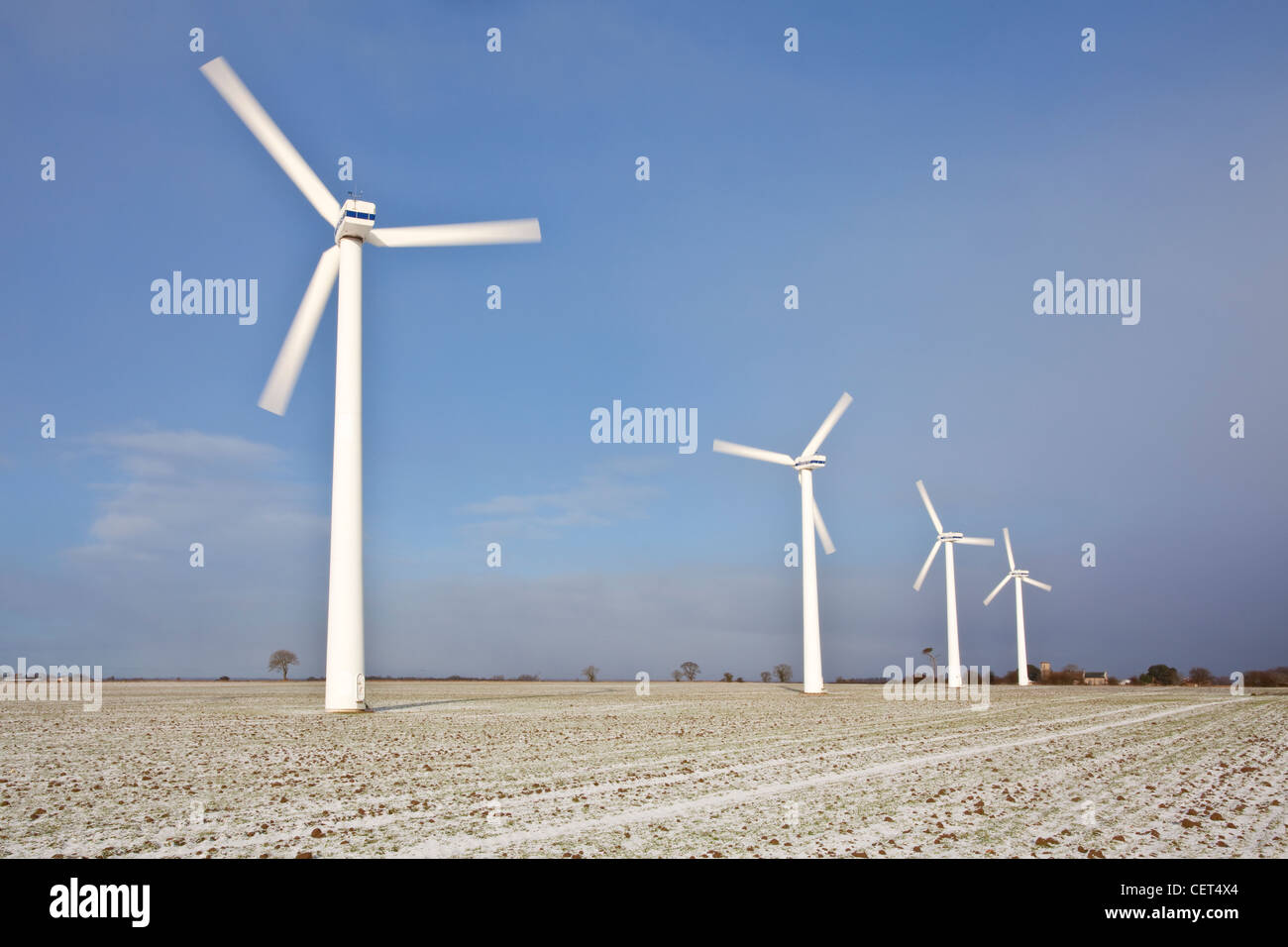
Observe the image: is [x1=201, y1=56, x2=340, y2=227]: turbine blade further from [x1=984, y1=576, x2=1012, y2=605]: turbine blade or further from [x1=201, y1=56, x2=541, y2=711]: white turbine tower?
[x1=984, y1=576, x2=1012, y2=605]: turbine blade

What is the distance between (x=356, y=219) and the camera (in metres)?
38.7

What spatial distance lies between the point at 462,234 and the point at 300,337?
9087 mm

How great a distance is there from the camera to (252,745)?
78.2 ft

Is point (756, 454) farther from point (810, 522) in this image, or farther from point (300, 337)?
point (300, 337)

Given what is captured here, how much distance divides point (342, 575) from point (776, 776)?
23363mm

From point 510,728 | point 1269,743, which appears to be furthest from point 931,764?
point 510,728

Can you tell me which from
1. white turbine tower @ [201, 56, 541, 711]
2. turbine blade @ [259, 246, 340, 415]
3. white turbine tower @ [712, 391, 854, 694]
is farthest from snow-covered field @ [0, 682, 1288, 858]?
white turbine tower @ [712, 391, 854, 694]

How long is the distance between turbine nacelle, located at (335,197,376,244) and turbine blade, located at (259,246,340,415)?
1042 millimetres

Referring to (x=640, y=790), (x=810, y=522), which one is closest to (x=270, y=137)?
(x=640, y=790)

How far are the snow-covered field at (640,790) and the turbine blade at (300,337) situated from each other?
44.9 ft

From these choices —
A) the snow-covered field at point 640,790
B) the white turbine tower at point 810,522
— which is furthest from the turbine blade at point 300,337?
the white turbine tower at point 810,522

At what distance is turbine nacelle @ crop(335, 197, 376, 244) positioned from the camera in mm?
38688

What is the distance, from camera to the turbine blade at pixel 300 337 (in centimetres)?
3612
